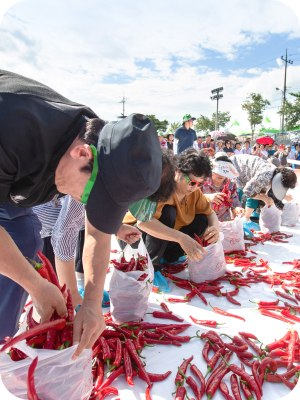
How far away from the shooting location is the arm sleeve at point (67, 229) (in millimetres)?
1982

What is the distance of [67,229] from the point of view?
2025 millimetres

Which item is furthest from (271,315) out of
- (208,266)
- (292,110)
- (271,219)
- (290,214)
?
(292,110)

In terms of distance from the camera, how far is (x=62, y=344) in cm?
117

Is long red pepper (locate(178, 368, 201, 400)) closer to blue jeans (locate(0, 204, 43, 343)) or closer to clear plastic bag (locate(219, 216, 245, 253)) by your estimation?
blue jeans (locate(0, 204, 43, 343))

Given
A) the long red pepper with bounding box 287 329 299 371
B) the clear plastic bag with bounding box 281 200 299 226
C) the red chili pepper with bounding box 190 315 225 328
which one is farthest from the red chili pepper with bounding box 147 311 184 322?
the clear plastic bag with bounding box 281 200 299 226

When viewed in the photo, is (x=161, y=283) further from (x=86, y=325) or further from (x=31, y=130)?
(x=31, y=130)

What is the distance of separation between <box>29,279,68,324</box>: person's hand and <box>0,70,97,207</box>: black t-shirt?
40cm

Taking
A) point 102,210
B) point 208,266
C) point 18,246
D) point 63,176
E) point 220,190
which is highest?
point 63,176

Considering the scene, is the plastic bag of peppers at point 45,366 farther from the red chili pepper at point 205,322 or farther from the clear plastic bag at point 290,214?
the clear plastic bag at point 290,214

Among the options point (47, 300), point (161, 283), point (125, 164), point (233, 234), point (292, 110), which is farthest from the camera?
point (292, 110)

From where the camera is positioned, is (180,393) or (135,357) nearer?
(180,393)

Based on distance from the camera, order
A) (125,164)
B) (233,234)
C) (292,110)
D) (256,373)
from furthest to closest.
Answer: (292,110), (233,234), (256,373), (125,164)

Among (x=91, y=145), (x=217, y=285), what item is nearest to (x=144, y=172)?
(x=91, y=145)

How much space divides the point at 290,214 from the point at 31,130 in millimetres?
4499
